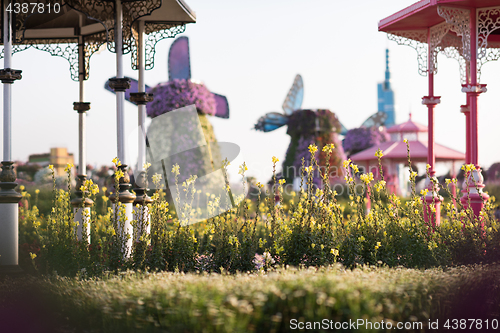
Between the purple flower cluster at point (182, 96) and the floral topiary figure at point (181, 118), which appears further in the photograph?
the purple flower cluster at point (182, 96)

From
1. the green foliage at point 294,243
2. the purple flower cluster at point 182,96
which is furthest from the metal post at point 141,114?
the purple flower cluster at point 182,96

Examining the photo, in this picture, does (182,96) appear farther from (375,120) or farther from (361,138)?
(375,120)

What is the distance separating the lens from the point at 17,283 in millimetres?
5395

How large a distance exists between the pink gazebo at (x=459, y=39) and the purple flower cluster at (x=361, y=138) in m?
19.1

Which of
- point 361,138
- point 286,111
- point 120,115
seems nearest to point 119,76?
point 120,115

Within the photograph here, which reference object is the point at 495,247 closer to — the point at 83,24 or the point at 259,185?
the point at 259,185

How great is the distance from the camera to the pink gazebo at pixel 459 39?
7.55 metres

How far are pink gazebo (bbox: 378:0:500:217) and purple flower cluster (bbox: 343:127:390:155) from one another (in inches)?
752

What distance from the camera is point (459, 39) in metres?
9.49

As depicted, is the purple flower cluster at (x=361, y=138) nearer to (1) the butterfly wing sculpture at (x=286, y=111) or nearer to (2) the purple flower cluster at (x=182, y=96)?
(1) the butterfly wing sculpture at (x=286, y=111)

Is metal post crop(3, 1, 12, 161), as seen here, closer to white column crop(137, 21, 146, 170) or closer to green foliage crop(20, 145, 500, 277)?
green foliage crop(20, 145, 500, 277)

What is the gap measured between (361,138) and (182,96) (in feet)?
49.7

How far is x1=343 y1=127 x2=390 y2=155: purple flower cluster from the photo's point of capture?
2878 cm

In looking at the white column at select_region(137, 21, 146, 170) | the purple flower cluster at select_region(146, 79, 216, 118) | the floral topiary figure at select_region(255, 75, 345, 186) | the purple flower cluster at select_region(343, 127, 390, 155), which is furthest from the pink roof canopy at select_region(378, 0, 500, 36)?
the purple flower cluster at select_region(343, 127, 390, 155)
